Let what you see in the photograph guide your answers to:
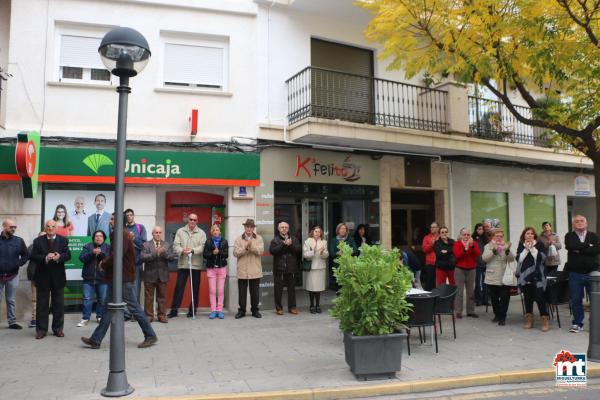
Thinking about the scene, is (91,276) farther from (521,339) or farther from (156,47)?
(521,339)

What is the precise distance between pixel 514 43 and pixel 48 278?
30.3ft

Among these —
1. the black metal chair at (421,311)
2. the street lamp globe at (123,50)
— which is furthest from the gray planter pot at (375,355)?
the street lamp globe at (123,50)

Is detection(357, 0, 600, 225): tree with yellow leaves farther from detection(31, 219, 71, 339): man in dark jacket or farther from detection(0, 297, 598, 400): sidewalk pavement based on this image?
detection(31, 219, 71, 339): man in dark jacket

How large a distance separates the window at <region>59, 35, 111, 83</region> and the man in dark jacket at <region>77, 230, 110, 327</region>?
344 cm

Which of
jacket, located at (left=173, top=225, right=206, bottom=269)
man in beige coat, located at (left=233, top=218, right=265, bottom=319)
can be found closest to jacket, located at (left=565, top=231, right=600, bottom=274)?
man in beige coat, located at (left=233, top=218, right=265, bottom=319)

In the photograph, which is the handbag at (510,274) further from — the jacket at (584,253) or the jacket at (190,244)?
the jacket at (190,244)

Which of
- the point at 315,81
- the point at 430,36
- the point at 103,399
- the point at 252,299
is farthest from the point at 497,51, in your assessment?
the point at 103,399

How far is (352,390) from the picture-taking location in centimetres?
533

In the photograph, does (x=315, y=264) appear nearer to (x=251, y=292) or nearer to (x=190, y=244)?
(x=251, y=292)

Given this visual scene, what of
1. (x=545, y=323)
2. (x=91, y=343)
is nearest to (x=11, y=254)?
(x=91, y=343)

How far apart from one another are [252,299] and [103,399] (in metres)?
4.95

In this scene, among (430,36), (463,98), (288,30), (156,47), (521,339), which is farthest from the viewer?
(463,98)

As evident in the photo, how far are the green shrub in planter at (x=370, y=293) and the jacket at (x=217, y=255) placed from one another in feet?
13.8

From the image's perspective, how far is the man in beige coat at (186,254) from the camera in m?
9.73
